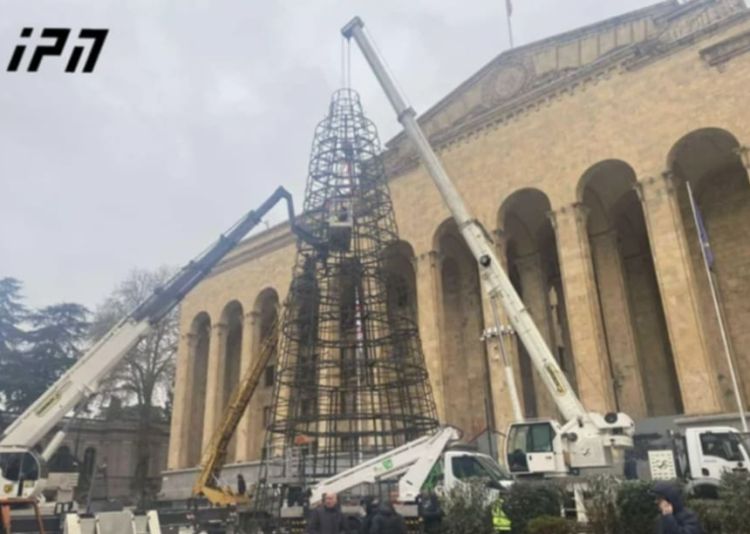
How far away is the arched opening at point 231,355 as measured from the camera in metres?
30.3

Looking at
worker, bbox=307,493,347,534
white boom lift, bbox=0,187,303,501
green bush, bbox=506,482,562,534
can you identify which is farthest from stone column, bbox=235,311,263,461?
worker, bbox=307,493,347,534

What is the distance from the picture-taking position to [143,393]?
37000 millimetres

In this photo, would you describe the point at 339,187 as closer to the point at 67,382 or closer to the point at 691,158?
the point at 67,382

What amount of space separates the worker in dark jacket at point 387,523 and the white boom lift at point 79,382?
842 centimetres

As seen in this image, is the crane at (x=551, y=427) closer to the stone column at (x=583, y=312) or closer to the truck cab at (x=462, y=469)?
the truck cab at (x=462, y=469)

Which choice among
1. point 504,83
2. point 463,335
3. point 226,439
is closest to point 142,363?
point 226,439

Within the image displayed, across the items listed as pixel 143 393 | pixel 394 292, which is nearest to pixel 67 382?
pixel 394 292

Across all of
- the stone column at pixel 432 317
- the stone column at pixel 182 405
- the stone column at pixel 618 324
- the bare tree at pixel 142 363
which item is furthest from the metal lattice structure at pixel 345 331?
the bare tree at pixel 142 363

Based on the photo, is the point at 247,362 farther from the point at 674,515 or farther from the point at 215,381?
the point at 674,515

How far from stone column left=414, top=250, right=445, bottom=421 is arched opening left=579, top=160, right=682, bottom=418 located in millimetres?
5675

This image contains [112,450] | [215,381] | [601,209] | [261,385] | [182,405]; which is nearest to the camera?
[601,209]

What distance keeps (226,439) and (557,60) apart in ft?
60.3

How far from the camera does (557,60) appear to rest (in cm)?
2128

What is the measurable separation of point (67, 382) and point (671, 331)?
604 inches
